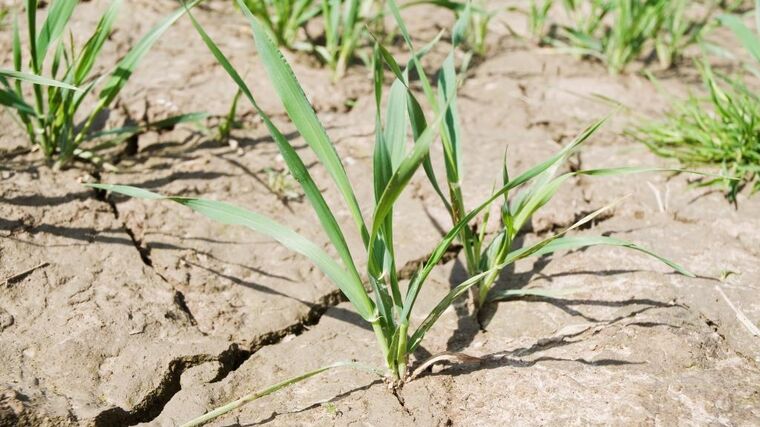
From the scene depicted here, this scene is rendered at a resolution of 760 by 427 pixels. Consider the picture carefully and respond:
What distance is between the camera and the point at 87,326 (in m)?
1.56

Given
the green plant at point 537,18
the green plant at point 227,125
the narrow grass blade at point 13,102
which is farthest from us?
the green plant at point 537,18

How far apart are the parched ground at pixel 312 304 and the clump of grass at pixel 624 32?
0.47 m

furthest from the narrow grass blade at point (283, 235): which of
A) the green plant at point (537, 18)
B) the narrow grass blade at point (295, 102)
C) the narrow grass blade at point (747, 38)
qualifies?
the green plant at point (537, 18)

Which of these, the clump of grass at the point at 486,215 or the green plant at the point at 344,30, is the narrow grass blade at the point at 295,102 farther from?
the green plant at the point at 344,30

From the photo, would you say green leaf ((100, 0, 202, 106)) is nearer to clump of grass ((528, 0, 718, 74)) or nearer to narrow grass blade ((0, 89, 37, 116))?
narrow grass blade ((0, 89, 37, 116))

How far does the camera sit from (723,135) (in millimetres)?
2115

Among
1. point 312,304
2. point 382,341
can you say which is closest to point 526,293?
point 382,341

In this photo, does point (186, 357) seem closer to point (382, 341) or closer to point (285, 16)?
point (382, 341)

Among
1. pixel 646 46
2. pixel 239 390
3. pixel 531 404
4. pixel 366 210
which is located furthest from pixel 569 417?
pixel 646 46

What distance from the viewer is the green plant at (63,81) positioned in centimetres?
179

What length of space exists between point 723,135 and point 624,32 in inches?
26.8

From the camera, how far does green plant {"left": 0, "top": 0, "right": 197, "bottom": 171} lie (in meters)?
1.79

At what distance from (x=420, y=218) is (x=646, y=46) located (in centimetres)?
153

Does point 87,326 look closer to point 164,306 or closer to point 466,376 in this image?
point 164,306
